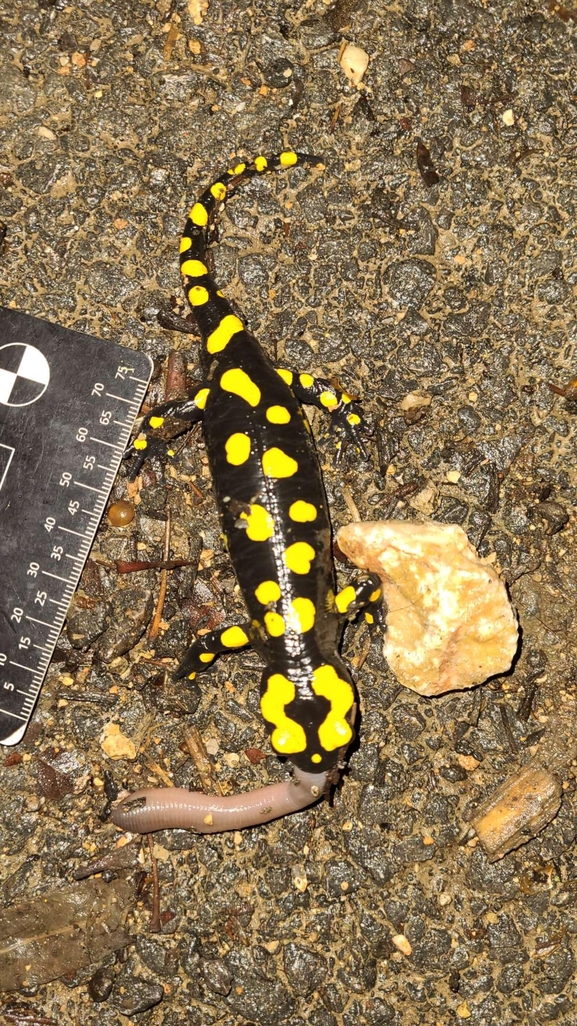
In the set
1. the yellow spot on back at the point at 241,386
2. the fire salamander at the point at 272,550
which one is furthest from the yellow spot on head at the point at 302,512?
the yellow spot on back at the point at 241,386

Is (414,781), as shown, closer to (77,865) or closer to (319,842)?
(319,842)

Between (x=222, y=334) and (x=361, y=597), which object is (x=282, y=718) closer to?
(x=361, y=597)

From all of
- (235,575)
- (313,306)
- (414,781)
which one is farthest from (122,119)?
(414,781)

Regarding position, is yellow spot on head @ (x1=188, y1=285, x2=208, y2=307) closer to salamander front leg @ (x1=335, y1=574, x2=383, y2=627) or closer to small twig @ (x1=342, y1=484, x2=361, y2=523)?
small twig @ (x1=342, y1=484, x2=361, y2=523)

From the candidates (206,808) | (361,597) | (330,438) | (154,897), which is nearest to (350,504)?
(330,438)

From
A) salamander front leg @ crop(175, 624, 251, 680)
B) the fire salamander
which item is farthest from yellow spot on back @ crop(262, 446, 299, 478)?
salamander front leg @ crop(175, 624, 251, 680)

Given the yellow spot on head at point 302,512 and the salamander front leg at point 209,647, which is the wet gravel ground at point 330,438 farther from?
the yellow spot on head at point 302,512
